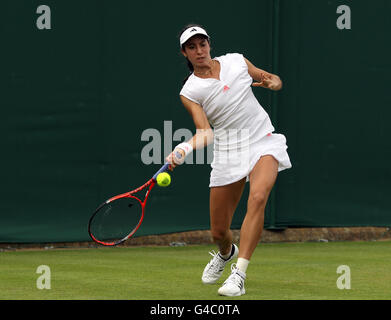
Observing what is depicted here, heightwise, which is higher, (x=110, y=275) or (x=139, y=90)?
(x=139, y=90)

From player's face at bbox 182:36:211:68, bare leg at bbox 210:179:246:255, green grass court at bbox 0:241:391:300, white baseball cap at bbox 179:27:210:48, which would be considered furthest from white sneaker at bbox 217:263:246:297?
white baseball cap at bbox 179:27:210:48

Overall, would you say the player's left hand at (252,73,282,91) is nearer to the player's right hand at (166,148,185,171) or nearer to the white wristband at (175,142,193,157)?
A: the white wristband at (175,142,193,157)

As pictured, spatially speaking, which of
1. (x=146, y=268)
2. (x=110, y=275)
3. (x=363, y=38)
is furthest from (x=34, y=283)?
(x=363, y=38)

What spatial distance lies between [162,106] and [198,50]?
2856mm

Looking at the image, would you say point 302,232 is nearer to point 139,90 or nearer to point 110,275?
point 139,90

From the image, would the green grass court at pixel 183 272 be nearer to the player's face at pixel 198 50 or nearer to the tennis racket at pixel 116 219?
the tennis racket at pixel 116 219

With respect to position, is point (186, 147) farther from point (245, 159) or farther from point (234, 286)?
point (234, 286)

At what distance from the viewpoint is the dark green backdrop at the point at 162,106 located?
8.42 meters

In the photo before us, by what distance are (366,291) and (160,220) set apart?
3.26 metres

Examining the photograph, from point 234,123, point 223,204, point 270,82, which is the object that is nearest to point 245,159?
point 234,123

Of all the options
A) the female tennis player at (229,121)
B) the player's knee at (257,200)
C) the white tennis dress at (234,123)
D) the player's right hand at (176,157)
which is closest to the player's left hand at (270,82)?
the female tennis player at (229,121)

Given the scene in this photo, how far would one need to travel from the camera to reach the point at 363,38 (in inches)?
370

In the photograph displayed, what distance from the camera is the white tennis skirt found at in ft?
19.8

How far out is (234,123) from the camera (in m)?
6.11
